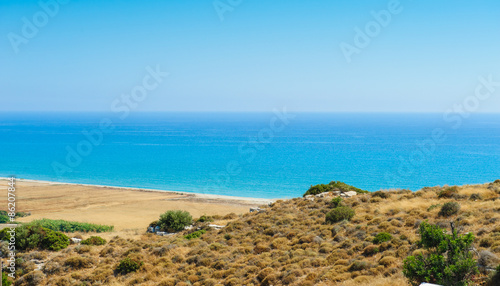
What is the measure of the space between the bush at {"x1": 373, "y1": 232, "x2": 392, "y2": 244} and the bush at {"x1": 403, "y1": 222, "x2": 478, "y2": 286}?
5270 millimetres

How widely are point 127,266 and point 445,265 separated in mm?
13746

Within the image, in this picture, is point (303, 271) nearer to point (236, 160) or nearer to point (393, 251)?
point (393, 251)

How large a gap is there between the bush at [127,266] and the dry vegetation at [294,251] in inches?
9.4

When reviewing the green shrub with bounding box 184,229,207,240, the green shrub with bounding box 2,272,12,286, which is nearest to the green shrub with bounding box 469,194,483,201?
the green shrub with bounding box 184,229,207,240

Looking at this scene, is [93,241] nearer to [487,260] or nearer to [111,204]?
[487,260]

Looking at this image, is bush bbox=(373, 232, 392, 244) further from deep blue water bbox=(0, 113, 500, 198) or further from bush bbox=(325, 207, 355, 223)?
deep blue water bbox=(0, 113, 500, 198)

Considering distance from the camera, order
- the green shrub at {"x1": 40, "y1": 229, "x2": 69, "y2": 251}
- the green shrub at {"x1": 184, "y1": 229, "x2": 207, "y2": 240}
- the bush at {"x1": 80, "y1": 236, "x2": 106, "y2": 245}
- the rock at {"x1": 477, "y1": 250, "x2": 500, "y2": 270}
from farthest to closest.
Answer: the green shrub at {"x1": 184, "y1": 229, "x2": 207, "y2": 240} < the bush at {"x1": 80, "y1": 236, "x2": 106, "y2": 245} < the green shrub at {"x1": 40, "y1": 229, "x2": 69, "y2": 251} < the rock at {"x1": 477, "y1": 250, "x2": 500, "y2": 270}

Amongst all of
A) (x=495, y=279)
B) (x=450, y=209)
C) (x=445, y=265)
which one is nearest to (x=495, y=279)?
(x=495, y=279)

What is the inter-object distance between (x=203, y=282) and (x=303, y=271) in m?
4.19

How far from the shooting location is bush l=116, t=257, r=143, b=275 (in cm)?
1711

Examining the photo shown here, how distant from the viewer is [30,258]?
18703 millimetres

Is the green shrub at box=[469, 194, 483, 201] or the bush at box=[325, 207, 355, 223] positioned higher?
the green shrub at box=[469, 194, 483, 201]

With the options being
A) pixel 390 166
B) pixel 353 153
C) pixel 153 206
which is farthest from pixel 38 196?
pixel 353 153

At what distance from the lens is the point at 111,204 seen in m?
49.3
